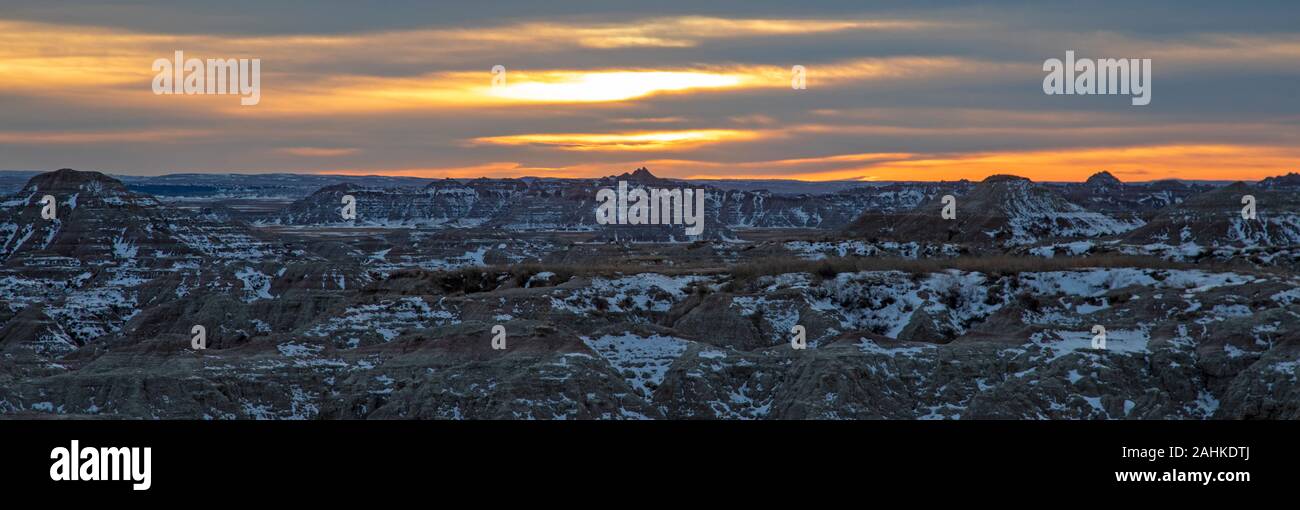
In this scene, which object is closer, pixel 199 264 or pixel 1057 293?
pixel 1057 293

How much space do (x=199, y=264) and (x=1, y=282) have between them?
71.4ft

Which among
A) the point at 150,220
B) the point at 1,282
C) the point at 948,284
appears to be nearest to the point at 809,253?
the point at 948,284

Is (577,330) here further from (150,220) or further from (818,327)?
(150,220)

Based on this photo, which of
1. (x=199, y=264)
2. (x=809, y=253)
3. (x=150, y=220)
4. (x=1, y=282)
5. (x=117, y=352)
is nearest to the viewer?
(x=117, y=352)

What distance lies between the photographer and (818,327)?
2753 inches

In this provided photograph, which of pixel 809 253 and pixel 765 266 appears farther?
pixel 809 253

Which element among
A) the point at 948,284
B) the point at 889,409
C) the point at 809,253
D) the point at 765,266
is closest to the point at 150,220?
the point at 809,253

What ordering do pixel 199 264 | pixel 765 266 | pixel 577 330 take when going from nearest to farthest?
pixel 577 330
pixel 765 266
pixel 199 264

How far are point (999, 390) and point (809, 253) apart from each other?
238ft

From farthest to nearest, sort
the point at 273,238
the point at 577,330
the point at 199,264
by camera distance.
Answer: the point at 273,238
the point at 199,264
the point at 577,330

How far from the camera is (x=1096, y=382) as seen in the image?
163 feet

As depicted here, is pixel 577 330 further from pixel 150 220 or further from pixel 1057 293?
pixel 150 220
